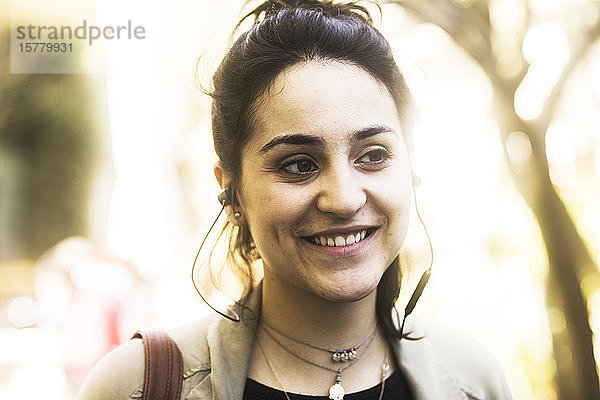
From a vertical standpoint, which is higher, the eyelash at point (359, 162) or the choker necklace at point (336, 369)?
the eyelash at point (359, 162)

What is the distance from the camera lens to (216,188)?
8.73 feet

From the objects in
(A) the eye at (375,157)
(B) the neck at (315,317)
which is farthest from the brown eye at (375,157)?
(B) the neck at (315,317)

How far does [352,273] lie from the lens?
116cm

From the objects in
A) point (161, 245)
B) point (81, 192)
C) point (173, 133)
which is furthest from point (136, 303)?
point (173, 133)

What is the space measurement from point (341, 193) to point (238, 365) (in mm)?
402

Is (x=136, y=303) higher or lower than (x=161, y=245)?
lower

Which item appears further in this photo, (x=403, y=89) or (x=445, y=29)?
(x=445, y=29)

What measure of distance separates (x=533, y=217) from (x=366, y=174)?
1874mm

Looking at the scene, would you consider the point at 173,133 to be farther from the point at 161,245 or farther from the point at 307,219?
the point at 307,219

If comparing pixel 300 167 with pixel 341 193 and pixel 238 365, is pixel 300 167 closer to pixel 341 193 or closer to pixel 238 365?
pixel 341 193

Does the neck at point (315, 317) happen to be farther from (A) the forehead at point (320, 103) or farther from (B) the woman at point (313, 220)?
(A) the forehead at point (320, 103)

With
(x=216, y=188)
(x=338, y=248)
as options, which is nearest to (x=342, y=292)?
(x=338, y=248)

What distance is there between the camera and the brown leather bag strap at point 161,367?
1209 mm

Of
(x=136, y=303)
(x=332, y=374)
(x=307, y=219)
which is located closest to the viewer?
(x=307, y=219)
